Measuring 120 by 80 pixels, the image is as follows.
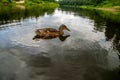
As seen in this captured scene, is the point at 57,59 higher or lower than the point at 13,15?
lower

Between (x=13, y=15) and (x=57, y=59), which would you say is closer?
(x=57, y=59)

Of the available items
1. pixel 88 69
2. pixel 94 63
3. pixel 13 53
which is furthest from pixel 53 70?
pixel 13 53

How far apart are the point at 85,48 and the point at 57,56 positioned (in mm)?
3951

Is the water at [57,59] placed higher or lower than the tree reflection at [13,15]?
lower

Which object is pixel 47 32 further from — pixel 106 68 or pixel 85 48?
pixel 106 68

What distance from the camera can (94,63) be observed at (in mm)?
15094

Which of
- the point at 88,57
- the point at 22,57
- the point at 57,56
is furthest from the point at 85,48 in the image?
the point at 22,57

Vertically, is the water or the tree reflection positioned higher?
the tree reflection

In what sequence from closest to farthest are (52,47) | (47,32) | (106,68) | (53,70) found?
(53,70)
(106,68)
(52,47)
(47,32)

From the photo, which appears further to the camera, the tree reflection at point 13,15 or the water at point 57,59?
the tree reflection at point 13,15

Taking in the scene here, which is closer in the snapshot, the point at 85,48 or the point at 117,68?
the point at 117,68

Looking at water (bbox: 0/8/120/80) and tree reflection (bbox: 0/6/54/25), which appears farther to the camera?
tree reflection (bbox: 0/6/54/25)

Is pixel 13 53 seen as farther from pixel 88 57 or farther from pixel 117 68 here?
pixel 117 68

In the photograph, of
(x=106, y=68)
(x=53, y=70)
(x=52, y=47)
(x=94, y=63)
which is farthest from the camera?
(x=52, y=47)
